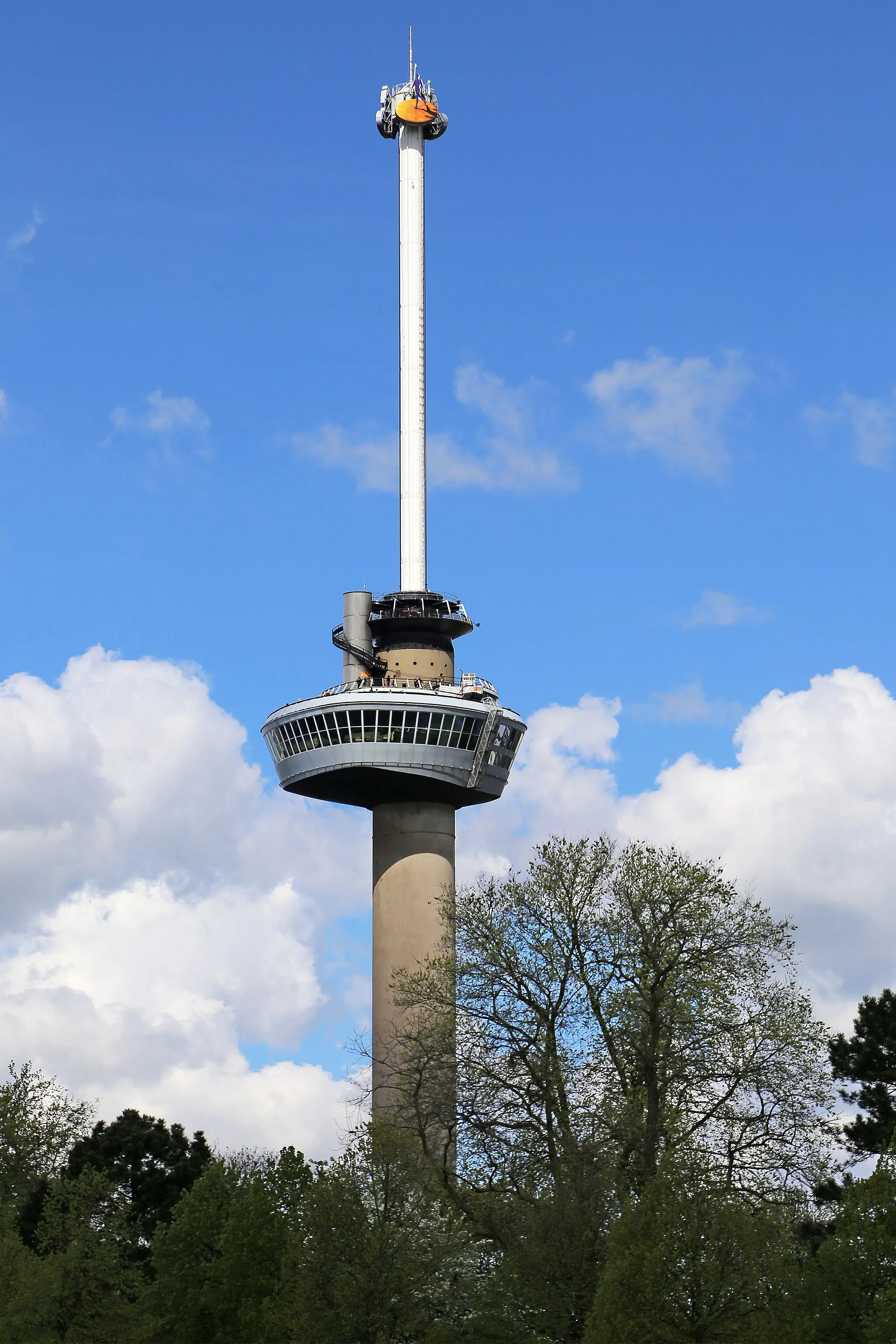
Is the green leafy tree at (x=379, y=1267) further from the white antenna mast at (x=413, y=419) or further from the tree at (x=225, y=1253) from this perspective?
the white antenna mast at (x=413, y=419)

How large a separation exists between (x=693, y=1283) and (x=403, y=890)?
60.6m

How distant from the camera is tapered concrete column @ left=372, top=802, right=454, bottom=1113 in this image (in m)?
106

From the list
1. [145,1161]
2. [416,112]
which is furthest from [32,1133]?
[416,112]

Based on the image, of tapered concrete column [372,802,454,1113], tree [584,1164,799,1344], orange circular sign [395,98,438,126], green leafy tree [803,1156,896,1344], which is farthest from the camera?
orange circular sign [395,98,438,126]

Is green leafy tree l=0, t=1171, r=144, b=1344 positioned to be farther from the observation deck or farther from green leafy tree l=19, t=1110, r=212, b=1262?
the observation deck

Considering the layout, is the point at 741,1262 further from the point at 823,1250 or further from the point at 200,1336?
the point at 200,1336

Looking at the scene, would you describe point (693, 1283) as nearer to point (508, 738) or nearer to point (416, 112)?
point (508, 738)

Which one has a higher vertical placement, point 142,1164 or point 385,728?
point 385,728

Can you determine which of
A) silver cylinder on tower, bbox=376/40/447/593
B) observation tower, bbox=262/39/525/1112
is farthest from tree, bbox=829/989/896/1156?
silver cylinder on tower, bbox=376/40/447/593

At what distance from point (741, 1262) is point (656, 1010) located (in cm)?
1276

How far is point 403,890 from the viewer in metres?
108

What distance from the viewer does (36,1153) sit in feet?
333

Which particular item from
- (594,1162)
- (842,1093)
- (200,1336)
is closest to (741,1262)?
(594,1162)

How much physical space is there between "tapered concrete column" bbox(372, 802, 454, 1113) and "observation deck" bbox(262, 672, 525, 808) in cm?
135
